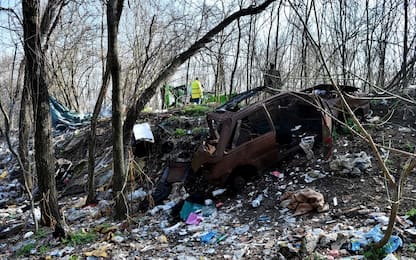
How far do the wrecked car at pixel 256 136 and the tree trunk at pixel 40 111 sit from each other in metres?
2.34

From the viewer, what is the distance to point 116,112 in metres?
5.62

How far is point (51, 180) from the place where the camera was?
5.39 m

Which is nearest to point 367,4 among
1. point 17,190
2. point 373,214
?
point 373,214

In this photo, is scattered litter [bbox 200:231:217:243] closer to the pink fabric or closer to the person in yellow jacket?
the pink fabric

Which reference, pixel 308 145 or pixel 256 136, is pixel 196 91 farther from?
Result: pixel 308 145

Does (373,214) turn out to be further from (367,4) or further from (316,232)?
(367,4)

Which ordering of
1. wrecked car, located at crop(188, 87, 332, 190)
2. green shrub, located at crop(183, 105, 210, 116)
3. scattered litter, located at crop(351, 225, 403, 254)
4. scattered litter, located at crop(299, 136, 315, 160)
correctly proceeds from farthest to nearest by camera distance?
green shrub, located at crop(183, 105, 210, 116), scattered litter, located at crop(299, 136, 315, 160), wrecked car, located at crop(188, 87, 332, 190), scattered litter, located at crop(351, 225, 403, 254)

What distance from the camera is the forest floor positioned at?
3814 millimetres

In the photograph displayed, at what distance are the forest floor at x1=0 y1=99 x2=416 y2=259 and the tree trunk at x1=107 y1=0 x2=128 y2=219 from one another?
285 millimetres

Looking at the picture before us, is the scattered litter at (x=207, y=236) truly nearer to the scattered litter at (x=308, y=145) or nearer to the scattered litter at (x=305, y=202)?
the scattered litter at (x=305, y=202)

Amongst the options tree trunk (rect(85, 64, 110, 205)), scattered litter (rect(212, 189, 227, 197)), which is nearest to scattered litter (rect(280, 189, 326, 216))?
scattered litter (rect(212, 189, 227, 197))

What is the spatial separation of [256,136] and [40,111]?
143 inches

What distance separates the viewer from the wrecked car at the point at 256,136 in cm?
589

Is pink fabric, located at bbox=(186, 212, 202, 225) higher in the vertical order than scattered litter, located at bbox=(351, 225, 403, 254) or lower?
lower
